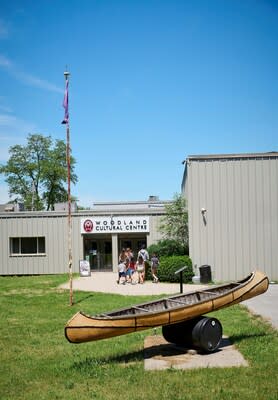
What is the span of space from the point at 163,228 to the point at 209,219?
618 centimetres

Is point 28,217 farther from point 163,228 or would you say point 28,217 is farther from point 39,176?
point 39,176

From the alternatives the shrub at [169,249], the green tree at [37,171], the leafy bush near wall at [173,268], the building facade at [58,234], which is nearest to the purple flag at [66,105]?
the leafy bush near wall at [173,268]

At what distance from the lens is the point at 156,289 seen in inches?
856

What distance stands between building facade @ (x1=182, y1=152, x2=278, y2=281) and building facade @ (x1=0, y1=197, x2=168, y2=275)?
7.79 metres

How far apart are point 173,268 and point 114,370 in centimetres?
1574

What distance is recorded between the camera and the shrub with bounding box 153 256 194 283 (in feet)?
78.9

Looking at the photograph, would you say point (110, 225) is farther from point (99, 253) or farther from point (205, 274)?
point (205, 274)

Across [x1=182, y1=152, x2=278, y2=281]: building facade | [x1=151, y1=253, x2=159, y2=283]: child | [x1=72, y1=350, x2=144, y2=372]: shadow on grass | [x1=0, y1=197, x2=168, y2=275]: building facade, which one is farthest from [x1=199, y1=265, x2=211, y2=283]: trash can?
[x1=72, y1=350, x2=144, y2=372]: shadow on grass

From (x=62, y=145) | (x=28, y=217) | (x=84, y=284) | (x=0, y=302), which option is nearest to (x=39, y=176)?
(x=62, y=145)

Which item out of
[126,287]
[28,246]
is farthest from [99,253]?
[126,287]

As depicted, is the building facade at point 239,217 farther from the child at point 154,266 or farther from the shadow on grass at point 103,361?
the shadow on grass at point 103,361

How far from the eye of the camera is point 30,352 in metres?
10.8

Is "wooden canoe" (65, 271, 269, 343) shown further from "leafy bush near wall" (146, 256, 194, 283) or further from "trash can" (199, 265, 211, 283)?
"leafy bush near wall" (146, 256, 194, 283)

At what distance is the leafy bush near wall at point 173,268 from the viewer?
78.9 feet
